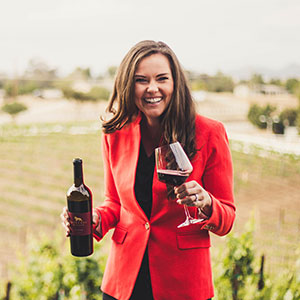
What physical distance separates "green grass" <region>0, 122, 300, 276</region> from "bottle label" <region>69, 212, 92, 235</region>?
15.0ft

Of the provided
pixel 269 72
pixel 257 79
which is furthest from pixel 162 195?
pixel 257 79

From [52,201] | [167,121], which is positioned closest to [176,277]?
[167,121]

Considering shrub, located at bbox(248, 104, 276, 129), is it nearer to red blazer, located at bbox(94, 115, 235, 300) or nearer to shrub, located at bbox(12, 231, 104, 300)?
shrub, located at bbox(12, 231, 104, 300)

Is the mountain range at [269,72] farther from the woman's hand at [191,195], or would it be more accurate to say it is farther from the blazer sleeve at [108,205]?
the woman's hand at [191,195]

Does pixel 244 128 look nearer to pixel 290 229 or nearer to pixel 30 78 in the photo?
pixel 290 229

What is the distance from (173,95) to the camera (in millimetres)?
1217

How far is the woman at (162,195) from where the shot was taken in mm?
1170

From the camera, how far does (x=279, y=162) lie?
56.5 ft

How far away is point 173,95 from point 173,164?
25 cm

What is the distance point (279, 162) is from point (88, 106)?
70.7ft

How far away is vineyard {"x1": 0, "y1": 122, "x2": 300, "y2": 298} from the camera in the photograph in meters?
9.80

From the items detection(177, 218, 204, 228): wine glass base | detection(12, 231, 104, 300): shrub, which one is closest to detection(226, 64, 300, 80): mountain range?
detection(12, 231, 104, 300): shrub

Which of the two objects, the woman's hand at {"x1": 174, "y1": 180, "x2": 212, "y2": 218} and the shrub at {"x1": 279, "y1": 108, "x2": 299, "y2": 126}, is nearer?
the woman's hand at {"x1": 174, "y1": 180, "x2": 212, "y2": 218}

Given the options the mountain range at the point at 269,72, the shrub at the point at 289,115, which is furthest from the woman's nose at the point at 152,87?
the mountain range at the point at 269,72
